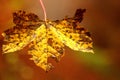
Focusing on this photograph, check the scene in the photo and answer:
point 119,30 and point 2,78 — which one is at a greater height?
point 119,30

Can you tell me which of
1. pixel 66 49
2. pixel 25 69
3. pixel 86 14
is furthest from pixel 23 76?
pixel 86 14

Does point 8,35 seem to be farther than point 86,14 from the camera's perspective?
No

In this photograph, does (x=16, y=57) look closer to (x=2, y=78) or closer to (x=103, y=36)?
(x=2, y=78)

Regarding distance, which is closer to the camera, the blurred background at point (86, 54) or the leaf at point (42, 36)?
the leaf at point (42, 36)

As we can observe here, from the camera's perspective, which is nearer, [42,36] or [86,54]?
[42,36]

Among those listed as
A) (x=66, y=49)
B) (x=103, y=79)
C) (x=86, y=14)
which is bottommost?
(x=103, y=79)
